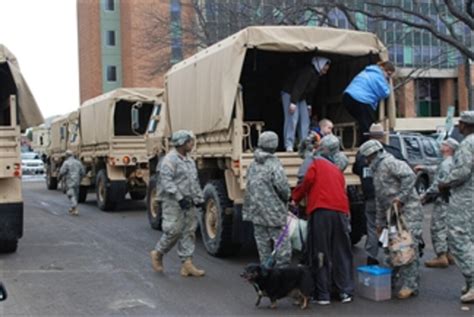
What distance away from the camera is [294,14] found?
882 inches

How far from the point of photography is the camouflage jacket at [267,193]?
699 centimetres

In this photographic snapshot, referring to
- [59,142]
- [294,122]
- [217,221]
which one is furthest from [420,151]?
[59,142]

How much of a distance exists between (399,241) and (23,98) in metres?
5.68

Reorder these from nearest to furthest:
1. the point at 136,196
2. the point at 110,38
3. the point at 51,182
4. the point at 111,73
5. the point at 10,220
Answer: the point at 10,220, the point at 136,196, the point at 51,182, the point at 111,73, the point at 110,38

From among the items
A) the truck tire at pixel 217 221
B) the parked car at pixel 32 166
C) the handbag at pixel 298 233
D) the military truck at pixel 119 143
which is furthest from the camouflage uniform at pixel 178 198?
the parked car at pixel 32 166

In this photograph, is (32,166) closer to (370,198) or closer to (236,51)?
(236,51)

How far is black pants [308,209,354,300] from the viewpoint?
21.4 ft

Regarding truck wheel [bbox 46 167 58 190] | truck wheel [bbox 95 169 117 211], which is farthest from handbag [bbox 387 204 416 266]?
truck wheel [bbox 46 167 58 190]

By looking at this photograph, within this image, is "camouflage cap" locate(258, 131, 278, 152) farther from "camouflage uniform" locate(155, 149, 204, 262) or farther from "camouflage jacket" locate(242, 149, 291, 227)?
"camouflage uniform" locate(155, 149, 204, 262)

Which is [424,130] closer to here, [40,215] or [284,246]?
[40,215]

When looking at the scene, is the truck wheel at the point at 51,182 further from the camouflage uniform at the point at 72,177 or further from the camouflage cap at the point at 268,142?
the camouflage cap at the point at 268,142

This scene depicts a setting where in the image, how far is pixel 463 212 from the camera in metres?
6.48

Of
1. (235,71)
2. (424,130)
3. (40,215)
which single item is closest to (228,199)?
(235,71)

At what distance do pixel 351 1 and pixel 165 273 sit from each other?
16.4 metres
